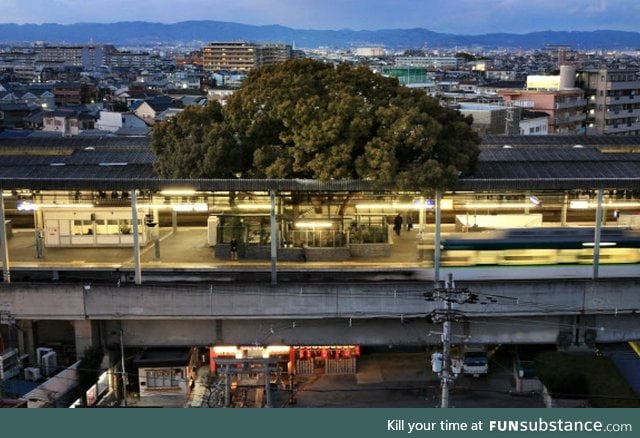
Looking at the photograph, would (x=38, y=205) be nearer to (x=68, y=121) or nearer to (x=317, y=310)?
(x=317, y=310)

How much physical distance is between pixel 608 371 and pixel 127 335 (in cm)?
912

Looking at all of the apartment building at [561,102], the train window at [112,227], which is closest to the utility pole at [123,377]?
the train window at [112,227]

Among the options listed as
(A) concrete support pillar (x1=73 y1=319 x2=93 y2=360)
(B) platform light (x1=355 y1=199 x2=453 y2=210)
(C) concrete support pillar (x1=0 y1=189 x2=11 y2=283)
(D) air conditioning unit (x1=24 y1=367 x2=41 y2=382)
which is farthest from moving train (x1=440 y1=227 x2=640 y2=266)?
(C) concrete support pillar (x1=0 y1=189 x2=11 y2=283)

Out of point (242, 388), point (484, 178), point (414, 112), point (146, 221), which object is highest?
point (414, 112)

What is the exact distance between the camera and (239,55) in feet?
412

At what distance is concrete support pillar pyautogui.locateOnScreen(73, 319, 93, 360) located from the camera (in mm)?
14617

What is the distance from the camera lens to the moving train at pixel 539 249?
15344 millimetres

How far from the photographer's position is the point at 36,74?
108m

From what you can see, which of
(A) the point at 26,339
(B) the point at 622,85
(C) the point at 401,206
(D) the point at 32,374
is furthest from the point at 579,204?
(B) the point at 622,85

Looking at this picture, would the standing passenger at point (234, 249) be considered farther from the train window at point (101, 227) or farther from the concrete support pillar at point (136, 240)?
the train window at point (101, 227)

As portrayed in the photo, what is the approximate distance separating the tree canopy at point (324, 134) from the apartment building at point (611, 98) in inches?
1380

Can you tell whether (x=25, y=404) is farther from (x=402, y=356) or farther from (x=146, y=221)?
(x=402, y=356)

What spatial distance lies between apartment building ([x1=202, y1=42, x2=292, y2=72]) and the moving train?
109677mm
